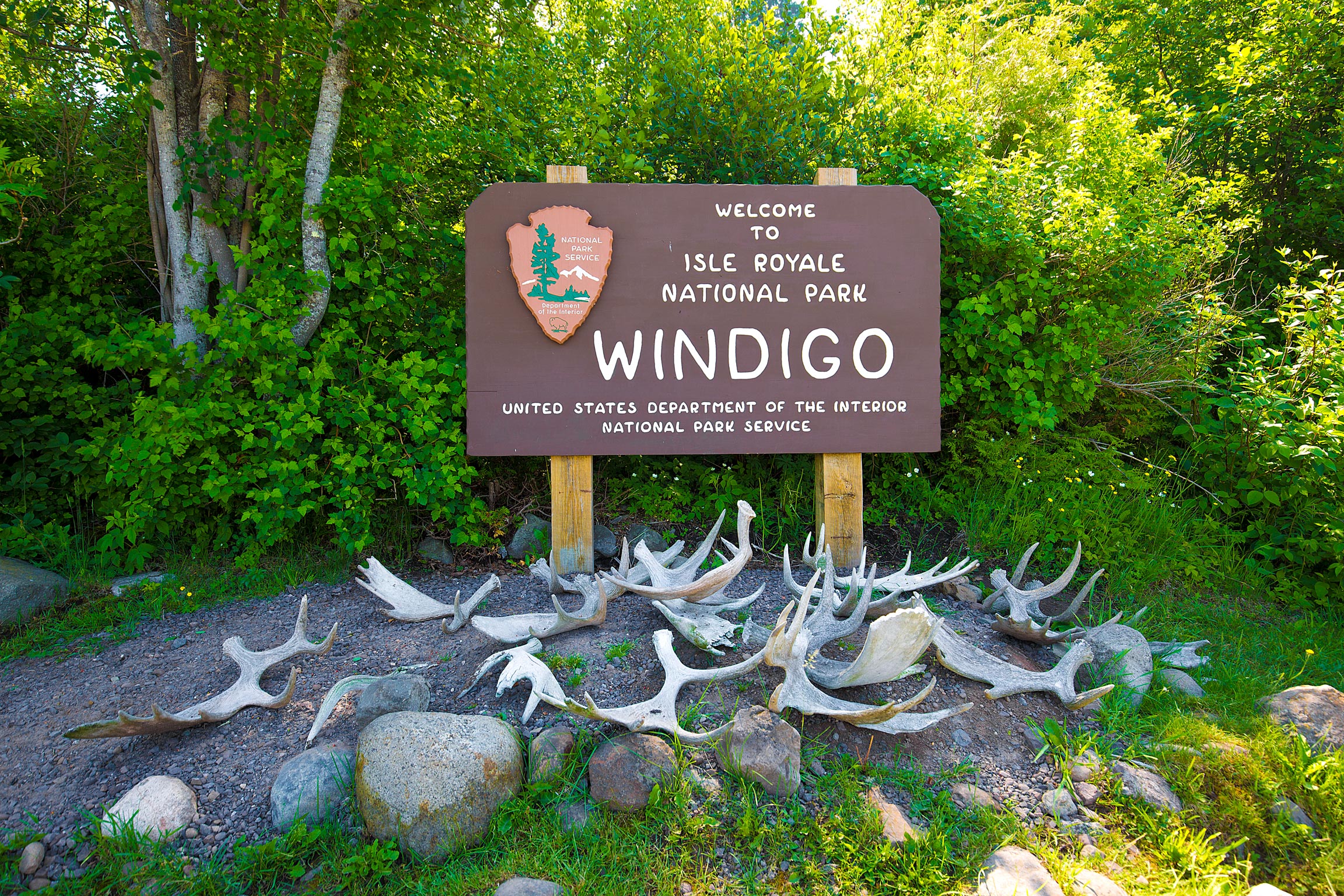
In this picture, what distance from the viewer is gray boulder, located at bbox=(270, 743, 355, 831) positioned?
91.4 inches

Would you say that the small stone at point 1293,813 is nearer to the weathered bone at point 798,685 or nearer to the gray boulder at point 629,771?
the weathered bone at point 798,685

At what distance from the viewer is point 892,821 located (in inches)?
92.0

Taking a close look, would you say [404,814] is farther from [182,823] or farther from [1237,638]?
[1237,638]

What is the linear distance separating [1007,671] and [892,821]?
0.92 metres

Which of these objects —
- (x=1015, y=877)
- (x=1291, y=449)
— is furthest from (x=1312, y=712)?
(x=1291, y=449)

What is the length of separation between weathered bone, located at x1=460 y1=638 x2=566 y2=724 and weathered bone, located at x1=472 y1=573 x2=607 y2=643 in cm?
13

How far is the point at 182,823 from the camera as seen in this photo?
2.28 metres

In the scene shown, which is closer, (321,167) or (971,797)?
(971,797)

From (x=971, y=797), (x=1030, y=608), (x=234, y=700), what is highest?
(x=1030, y=608)

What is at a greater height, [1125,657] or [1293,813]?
[1125,657]

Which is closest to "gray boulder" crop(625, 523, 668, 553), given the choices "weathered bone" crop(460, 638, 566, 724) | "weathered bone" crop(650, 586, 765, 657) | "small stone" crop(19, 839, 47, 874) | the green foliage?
"weathered bone" crop(650, 586, 765, 657)

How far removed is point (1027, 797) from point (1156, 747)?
0.58 metres

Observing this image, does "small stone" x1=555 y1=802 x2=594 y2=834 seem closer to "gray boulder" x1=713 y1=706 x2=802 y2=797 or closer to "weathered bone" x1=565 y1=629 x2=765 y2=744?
"weathered bone" x1=565 y1=629 x2=765 y2=744

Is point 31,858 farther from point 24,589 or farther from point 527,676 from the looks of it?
point 24,589
